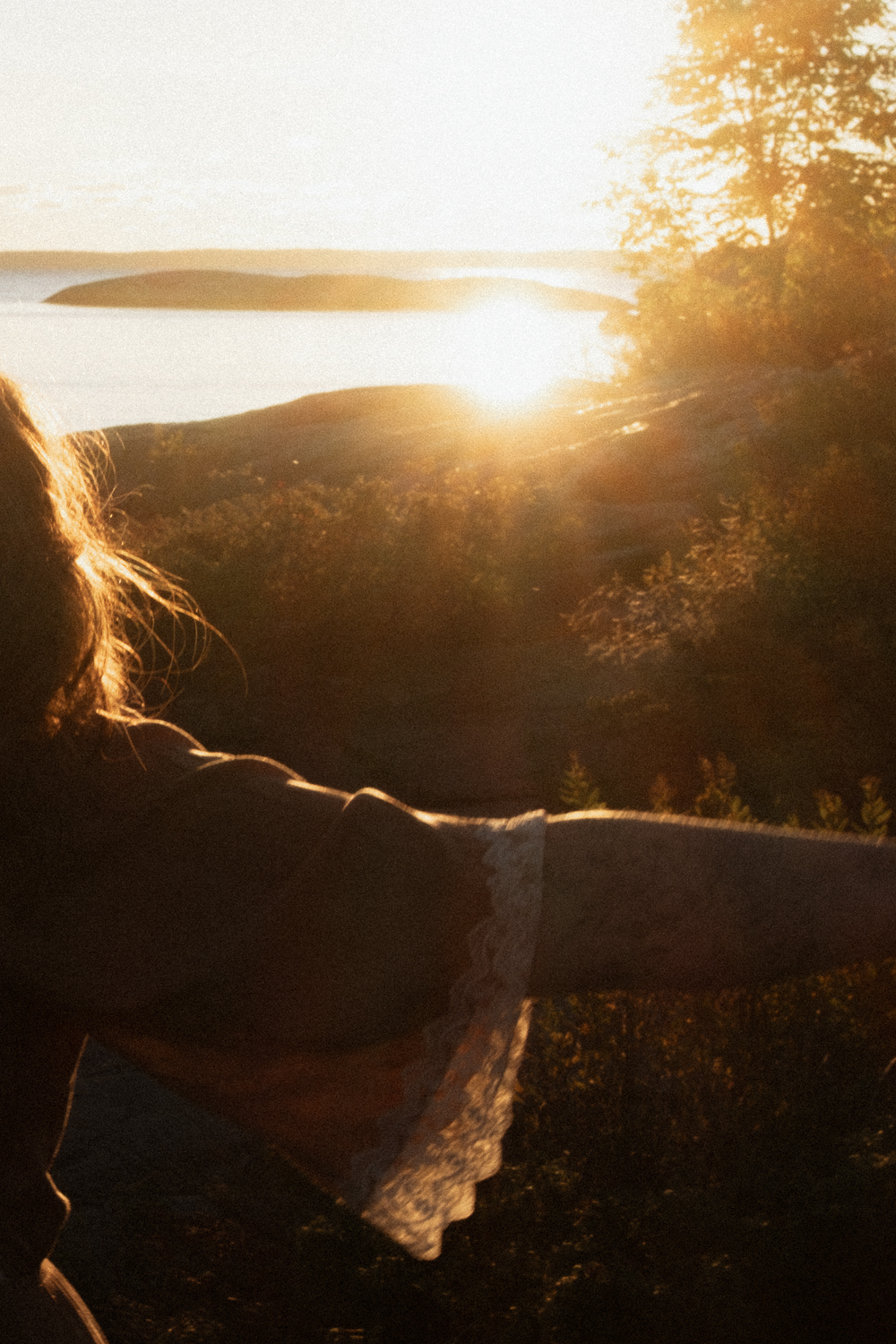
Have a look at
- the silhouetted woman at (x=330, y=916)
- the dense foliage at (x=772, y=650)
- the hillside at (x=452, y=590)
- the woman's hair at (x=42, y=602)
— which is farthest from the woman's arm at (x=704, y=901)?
the hillside at (x=452, y=590)

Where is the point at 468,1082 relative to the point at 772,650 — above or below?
above

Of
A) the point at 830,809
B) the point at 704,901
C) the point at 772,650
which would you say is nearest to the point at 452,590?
the point at 772,650

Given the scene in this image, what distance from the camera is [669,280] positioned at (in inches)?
1052

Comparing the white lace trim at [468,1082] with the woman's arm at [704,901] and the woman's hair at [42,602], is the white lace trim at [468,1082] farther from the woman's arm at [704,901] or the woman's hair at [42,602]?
the woman's hair at [42,602]

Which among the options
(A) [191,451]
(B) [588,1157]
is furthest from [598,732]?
(A) [191,451]

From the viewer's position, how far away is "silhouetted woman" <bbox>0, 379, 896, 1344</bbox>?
955 mm

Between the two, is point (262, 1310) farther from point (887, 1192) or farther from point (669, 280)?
point (669, 280)

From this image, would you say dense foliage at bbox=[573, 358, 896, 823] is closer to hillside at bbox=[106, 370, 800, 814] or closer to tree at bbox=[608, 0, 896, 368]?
hillside at bbox=[106, 370, 800, 814]

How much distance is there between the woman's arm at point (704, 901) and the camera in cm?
93

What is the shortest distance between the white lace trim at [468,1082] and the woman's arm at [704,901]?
0.09ft

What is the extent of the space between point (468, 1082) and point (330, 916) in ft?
0.64

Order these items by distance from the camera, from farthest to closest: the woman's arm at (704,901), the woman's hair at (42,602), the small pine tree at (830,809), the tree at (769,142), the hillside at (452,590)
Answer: the tree at (769,142)
the hillside at (452,590)
the small pine tree at (830,809)
the woman's hair at (42,602)
the woman's arm at (704,901)

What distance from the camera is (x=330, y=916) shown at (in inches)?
41.3

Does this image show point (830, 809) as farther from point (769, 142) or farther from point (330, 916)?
point (769, 142)
